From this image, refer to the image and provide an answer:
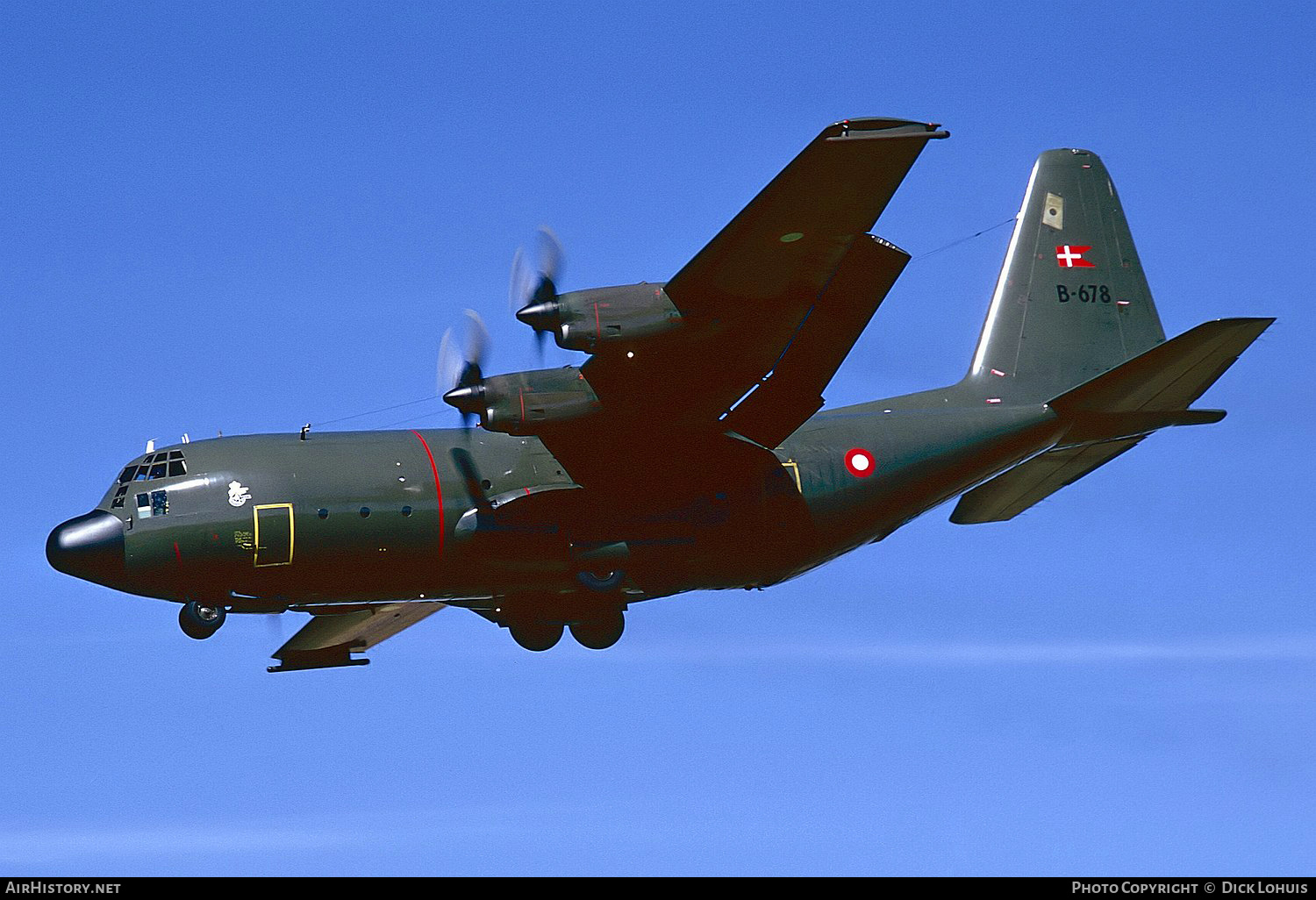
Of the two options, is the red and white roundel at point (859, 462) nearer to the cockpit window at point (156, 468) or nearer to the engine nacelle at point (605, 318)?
the engine nacelle at point (605, 318)

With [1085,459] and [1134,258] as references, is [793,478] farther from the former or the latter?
[1134,258]

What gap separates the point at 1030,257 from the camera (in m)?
26.9

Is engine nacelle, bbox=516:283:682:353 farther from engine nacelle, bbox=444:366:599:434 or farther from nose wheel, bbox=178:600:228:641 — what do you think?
nose wheel, bbox=178:600:228:641

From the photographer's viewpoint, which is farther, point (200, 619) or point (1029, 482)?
point (1029, 482)

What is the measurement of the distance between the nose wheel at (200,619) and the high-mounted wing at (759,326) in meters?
4.72

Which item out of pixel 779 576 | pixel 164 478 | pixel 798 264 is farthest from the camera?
pixel 779 576

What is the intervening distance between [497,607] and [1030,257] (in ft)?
30.5

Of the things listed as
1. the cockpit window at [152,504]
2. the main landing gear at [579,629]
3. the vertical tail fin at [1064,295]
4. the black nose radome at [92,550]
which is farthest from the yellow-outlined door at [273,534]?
the vertical tail fin at [1064,295]

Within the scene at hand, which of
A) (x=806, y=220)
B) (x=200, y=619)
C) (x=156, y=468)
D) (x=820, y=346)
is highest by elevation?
(x=806, y=220)

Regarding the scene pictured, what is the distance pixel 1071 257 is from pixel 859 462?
17.5ft

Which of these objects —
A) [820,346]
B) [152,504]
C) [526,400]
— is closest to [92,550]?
[152,504]

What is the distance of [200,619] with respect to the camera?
22.9 meters

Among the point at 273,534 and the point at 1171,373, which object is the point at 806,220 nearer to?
the point at 1171,373
